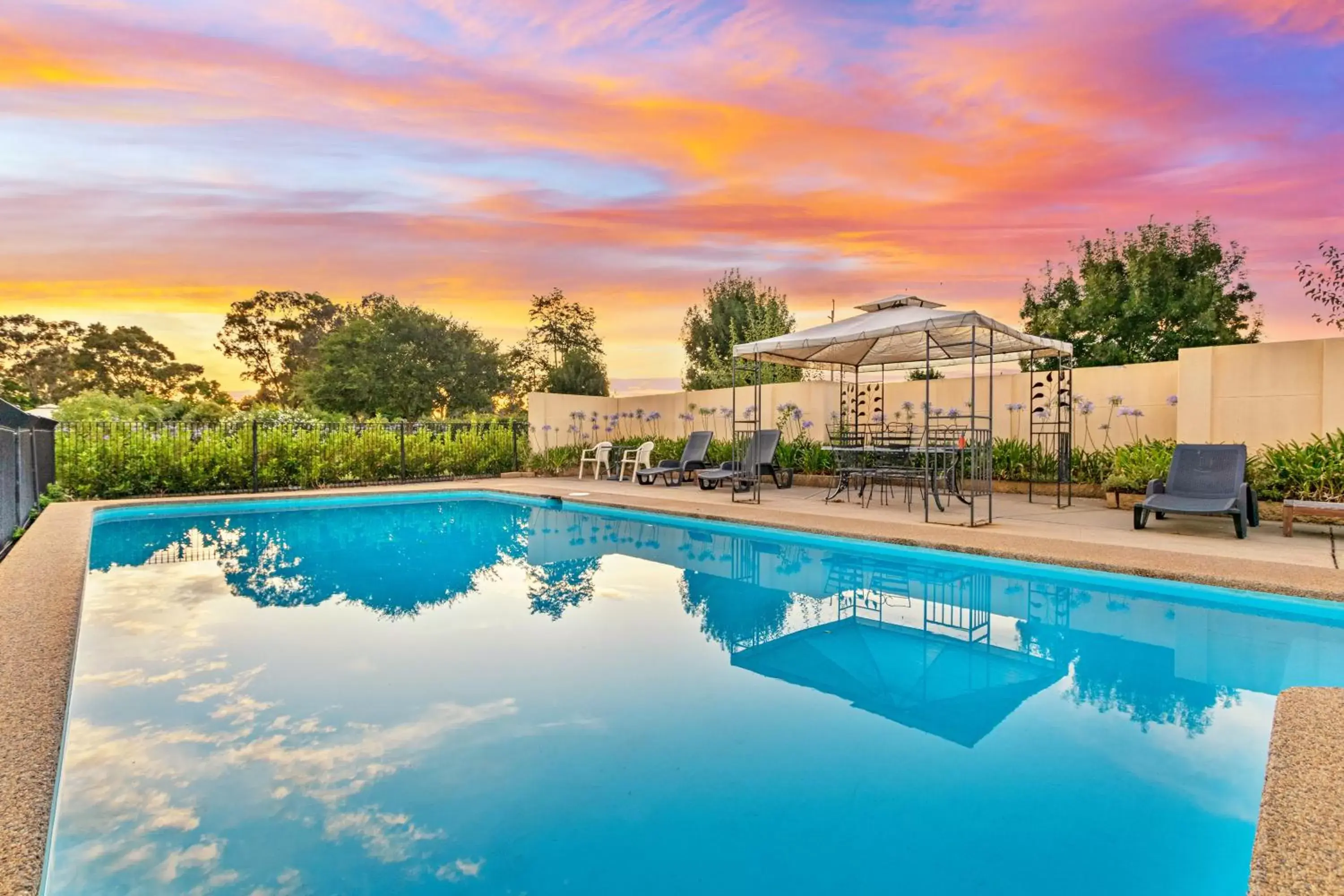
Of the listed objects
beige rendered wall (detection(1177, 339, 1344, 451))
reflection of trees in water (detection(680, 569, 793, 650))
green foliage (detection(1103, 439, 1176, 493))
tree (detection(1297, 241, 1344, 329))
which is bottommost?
reflection of trees in water (detection(680, 569, 793, 650))

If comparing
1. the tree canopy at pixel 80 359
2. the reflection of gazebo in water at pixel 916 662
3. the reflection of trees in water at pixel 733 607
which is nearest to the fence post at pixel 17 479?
the reflection of trees in water at pixel 733 607

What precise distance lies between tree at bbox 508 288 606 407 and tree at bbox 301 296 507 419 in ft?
4.16

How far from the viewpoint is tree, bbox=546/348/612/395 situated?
96.2 ft

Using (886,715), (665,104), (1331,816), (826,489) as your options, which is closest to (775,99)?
(665,104)

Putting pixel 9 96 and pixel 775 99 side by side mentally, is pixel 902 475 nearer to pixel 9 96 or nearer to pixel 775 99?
pixel 775 99

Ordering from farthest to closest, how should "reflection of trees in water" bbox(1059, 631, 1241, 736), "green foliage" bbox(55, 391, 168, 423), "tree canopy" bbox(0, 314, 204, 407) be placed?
1. "tree canopy" bbox(0, 314, 204, 407)
2. "green foliage" bbox(55, 391, 168, 423)
3. "reflection of trees in water" bbox(1059, 631, 1241, 736)

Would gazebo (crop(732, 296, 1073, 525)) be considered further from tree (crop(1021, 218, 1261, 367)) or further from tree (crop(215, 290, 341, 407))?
tree (crop(215, 290, 341, 407))

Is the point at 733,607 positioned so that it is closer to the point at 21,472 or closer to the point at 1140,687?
the point at 1140,687

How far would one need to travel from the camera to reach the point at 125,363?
110 ft

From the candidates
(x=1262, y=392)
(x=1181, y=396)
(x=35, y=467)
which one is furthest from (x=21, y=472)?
(x=1262, y=392)

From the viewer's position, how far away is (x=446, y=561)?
675 centimetres

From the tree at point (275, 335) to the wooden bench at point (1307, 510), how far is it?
36807mm

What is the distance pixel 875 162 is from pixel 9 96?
34.8 ft

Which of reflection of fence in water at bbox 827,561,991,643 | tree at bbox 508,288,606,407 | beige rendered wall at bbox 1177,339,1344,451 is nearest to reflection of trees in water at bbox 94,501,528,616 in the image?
reflection of fence in water at bbox 827,561,991,643
